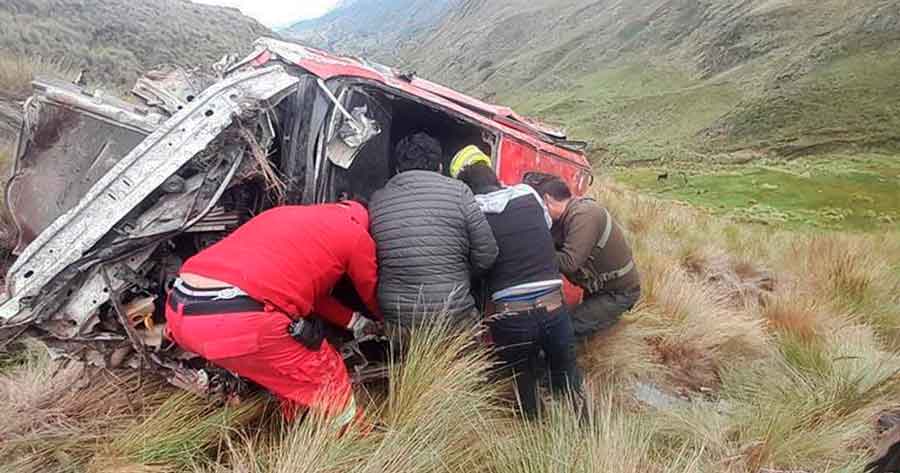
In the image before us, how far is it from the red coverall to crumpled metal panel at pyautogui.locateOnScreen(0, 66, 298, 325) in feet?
1.27

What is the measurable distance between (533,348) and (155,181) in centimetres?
205

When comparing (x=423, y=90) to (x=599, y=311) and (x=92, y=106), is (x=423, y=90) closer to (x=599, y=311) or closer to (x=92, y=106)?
(x=599, y=311)

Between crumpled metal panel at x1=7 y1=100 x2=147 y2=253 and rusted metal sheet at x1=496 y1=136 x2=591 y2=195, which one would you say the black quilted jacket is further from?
rusted metal sheet at x1=496 y1=136 x2=591 y2=195

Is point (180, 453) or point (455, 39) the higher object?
point (455, 39)

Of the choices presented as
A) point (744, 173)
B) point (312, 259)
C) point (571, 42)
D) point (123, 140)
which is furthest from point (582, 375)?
point (571, 42)

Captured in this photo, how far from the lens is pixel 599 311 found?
3.72m

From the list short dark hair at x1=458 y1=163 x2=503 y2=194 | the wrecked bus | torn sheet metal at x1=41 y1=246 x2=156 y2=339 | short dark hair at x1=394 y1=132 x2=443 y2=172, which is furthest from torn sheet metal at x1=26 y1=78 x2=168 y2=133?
short dark hair at x1=458 y1=163 x2=503 y2=194

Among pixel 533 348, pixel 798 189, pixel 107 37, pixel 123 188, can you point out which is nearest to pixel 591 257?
pixel 533 348

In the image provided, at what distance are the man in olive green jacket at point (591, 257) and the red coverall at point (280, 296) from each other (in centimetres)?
147

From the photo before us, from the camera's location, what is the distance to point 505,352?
3.12 m

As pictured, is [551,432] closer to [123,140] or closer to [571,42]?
[123,140]

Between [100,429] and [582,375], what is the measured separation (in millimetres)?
2501

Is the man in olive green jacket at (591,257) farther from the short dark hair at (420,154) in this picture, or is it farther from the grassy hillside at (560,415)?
the short dark hair at (420,154)

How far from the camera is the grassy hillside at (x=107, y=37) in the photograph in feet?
41.4
